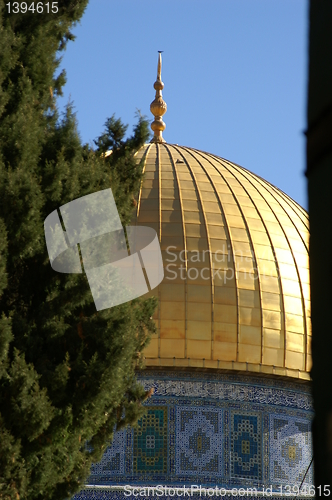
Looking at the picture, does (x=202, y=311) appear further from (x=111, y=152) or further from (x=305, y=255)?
(x=111, y=152)

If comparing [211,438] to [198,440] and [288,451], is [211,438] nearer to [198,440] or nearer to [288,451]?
[198,440]

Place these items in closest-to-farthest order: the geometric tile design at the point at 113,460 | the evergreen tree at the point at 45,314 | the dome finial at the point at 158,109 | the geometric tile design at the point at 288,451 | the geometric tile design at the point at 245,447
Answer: the evergreen tree at the point at 45,314, the geometric tile design at the point at 113,460, the geometric tile design at the point at 245,447, the geometric tile design at the point at 288,451, the dome finial at the point at 158,109

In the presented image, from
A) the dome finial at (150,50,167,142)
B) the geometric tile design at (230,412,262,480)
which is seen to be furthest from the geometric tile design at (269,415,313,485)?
the dome finial at (150,50,167,142)

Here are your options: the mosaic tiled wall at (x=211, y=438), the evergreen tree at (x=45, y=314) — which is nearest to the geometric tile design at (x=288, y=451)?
the mosaic tiled wall at (x=211, y=438)

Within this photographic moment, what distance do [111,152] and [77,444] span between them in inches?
93.3

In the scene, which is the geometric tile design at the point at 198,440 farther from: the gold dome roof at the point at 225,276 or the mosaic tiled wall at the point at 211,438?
the gold dome roof at the point at 225,276

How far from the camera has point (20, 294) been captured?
5867 millimetres

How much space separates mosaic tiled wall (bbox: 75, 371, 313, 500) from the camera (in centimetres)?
1257

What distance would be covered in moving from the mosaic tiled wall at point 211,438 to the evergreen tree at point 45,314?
638 centimetres

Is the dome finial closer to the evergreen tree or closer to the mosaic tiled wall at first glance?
the mosaic tiled wall

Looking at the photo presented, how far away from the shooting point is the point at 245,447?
12.8 metres

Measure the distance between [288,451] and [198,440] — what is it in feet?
4.77

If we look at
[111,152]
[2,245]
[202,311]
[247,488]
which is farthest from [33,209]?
[247,488]

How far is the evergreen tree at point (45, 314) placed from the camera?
5.41m
